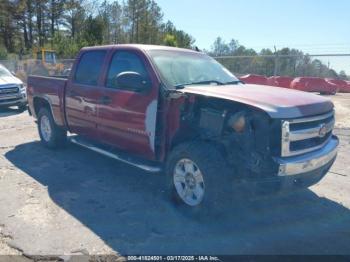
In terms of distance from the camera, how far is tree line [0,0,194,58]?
169ft

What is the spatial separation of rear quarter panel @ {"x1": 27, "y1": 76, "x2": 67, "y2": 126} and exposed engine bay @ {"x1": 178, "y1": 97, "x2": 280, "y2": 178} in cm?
313

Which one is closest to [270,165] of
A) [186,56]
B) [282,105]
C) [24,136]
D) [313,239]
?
[282,105]

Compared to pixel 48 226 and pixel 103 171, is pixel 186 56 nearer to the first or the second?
pixel 103 171

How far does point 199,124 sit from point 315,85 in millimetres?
17232

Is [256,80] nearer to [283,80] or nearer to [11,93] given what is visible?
[283,80]

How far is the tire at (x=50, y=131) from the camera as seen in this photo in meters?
7.36

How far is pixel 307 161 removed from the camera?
4.14 meters

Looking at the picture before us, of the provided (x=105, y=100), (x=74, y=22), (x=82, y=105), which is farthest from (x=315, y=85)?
(x=74, y=22)

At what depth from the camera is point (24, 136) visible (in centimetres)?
910

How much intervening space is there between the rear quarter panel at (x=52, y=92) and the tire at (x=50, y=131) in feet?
0.72

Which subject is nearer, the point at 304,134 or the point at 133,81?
the point at 304,134

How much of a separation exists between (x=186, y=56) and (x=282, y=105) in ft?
7.11

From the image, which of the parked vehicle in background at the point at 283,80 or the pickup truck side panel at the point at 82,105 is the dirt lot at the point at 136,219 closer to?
the pickup truck side panel at the point at 82,105

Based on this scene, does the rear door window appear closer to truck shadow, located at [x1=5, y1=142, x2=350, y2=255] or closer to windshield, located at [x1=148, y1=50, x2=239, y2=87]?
windshield, located at [x1=148, y1=50, x2=239, y2=87]
